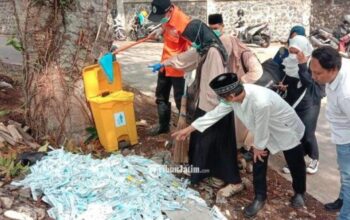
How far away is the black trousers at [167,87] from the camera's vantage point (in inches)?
187

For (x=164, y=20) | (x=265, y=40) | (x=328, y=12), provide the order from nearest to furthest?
1. (x=164, y=20)
2. (x=265, y=40)
3. (x=328, y=12)

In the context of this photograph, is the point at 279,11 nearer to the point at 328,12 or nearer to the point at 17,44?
the point at 328,12

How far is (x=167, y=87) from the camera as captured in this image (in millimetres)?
4988

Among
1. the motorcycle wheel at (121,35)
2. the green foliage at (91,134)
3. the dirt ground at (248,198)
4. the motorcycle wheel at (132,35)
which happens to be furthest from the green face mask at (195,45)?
the motorcycle wheel at (121,35)

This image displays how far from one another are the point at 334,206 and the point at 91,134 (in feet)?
8.36

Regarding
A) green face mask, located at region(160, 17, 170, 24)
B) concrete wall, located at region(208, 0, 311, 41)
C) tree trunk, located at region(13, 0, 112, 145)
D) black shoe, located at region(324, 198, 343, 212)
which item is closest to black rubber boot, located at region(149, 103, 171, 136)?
tree trunk, located at region(13, 0, 112, 145)

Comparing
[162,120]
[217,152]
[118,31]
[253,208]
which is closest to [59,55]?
[162,120]

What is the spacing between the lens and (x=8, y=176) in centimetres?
359

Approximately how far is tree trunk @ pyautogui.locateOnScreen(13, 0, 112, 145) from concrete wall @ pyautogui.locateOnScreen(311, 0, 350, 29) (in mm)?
10238

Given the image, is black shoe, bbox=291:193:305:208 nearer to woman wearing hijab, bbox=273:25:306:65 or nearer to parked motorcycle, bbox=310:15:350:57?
woman wearing hijab, bbox=273:25:306:65

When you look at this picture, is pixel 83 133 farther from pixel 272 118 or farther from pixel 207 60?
pixel 272 118

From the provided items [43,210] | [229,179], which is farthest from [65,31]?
[229,179]

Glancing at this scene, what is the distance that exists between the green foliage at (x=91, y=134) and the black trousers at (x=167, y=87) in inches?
33.2

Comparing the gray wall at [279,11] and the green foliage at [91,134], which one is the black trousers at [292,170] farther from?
the gray wall at [279,11]
